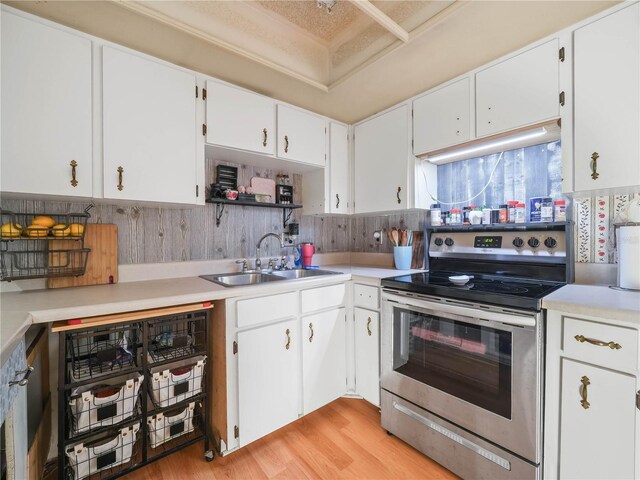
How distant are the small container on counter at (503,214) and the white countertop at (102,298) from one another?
4.10ft

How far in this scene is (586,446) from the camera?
1135 mm

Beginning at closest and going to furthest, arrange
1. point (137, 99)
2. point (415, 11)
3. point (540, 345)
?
point (540, 345) < point (415, 11) < point (137, 99)

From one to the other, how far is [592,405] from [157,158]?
2.32 m

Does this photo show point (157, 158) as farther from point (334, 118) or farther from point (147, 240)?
point (334, 118)

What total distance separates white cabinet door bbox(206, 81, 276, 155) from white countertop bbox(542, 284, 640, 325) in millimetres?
1838

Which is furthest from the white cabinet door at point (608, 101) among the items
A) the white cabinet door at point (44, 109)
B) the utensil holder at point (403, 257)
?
the white cabinet door at point (44, 109)

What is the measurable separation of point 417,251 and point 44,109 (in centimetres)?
241

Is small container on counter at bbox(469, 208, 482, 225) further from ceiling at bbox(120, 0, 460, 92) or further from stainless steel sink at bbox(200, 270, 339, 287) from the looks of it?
ceiling at bbox(120, 0, 460, 92)

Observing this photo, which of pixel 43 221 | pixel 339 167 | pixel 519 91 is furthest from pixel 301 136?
pixel 43 221

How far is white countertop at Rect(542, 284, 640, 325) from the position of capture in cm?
104

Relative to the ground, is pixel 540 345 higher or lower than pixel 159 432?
higher

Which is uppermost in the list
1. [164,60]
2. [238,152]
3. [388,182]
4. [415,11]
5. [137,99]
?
[415,11]

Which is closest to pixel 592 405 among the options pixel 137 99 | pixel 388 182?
pixel 388 182

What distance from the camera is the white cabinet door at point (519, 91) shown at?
1.49 metres
